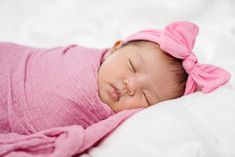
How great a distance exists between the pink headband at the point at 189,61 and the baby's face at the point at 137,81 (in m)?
0.05

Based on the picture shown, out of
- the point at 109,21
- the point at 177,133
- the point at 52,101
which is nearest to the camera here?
the point at 177,133

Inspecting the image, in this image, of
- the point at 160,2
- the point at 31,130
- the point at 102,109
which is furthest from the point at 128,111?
the point at 160,2

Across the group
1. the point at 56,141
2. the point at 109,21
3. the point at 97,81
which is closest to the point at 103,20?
the point at 109,21

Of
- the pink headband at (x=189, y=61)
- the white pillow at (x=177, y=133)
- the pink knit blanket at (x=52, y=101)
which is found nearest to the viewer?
the white pillow at (x=177, y=133)

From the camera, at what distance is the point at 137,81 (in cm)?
129

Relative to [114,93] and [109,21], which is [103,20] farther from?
[114,93]

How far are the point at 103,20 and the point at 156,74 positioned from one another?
0.62 meters

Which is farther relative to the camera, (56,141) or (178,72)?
(178,72)

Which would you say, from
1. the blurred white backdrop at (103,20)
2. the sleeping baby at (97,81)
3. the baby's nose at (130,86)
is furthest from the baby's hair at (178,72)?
the blurred white backdrop at (103,20)

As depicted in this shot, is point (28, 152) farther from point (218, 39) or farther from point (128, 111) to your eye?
point (218, 39)

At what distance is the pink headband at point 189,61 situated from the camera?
126 centimetres

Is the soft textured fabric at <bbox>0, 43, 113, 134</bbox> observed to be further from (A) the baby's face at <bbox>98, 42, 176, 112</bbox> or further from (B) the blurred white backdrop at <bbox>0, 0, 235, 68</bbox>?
(B) the blurred white backdrop at <bbox>0, 0, 235, 68</bbox>

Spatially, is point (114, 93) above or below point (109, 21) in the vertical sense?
below

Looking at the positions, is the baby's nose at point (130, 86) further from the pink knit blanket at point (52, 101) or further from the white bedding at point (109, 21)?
the white bedding at point (109, 21)
